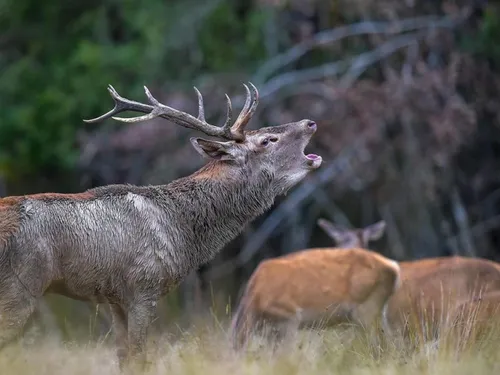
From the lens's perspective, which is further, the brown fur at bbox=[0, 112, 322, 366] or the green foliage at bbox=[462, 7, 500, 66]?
the green foliage at bbox=[462, 7, 500, 66]

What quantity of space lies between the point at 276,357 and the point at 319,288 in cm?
347

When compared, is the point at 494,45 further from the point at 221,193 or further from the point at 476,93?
the point at 221,193

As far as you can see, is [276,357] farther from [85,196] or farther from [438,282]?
[438,282]

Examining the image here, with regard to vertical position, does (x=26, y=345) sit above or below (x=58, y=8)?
below

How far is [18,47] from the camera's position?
20516 mm

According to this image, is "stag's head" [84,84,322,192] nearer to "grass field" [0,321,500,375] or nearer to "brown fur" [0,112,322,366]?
"brown fur" [0,112,322,366]

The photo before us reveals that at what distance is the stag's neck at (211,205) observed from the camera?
7.77 metres

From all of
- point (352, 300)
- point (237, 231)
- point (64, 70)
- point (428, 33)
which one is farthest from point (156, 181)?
point (237, 231)

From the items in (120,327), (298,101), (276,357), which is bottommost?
(276,357)

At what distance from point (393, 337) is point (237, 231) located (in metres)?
1.26

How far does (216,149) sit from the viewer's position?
8.05m

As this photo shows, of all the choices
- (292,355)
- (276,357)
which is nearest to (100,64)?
(276,357)

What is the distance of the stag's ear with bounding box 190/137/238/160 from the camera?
7.97m

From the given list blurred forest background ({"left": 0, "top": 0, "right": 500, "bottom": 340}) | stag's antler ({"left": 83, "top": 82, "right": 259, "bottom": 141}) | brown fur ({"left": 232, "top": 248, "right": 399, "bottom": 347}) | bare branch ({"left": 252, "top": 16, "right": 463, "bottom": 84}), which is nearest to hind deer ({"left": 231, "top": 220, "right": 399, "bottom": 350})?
brown fur ({"left": 232, "top": 248, "right": 399, "bottom": 347})
